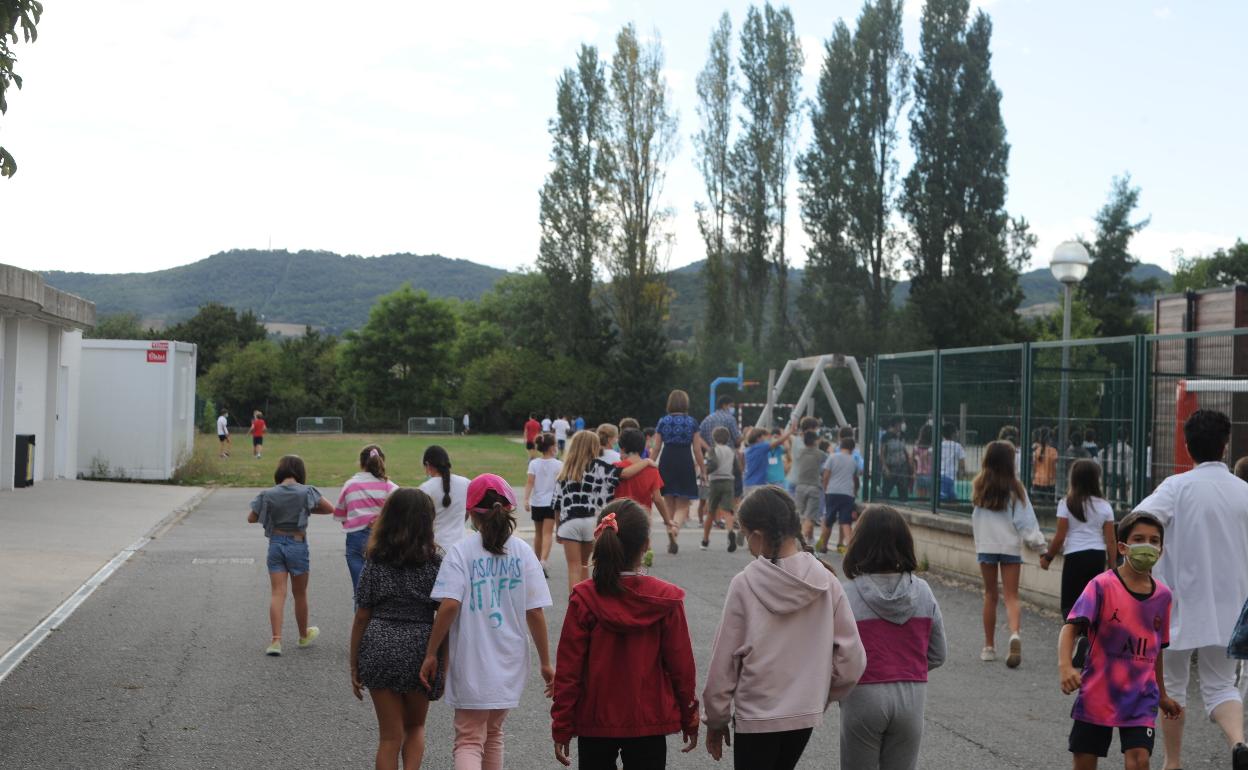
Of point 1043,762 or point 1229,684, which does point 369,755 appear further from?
point 1229,684

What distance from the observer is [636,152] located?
63031mm

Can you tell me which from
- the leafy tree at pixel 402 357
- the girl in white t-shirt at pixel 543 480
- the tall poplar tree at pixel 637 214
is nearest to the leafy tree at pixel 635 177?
the tall poplar tree at pixel 637 214

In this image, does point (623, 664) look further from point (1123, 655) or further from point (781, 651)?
point (1123, 655)

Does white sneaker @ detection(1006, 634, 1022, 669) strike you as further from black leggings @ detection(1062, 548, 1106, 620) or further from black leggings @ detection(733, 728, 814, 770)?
black leggings @ detection(733, 728, 814, 770)

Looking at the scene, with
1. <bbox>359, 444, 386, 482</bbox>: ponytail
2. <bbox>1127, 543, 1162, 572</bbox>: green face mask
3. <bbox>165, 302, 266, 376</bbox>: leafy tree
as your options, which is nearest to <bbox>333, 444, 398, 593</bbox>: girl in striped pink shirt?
<bbox>359, 444, 386, 482</bbox>: ponytail

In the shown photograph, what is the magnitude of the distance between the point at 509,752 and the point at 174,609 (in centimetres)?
581

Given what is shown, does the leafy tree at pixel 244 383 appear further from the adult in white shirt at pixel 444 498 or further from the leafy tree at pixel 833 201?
the adult in white shirt at pixel 444 498

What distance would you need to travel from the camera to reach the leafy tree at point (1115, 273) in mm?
76625

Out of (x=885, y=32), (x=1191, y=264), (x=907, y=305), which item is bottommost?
(x=907, y=305)

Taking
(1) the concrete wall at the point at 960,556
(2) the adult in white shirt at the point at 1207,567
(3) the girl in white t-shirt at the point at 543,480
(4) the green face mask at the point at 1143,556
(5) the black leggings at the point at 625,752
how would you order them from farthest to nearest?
(3) the girl in white t-shirt at the point at 543,480, (1) the concrete wall at the point at 960,556, (2) the adult in white shirt at the point at 1207,567, (4) the green face mask at the point at 1143,556, (5) the black leggings at the point at 625,752

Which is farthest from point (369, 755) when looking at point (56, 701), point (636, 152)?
point (636, 152)

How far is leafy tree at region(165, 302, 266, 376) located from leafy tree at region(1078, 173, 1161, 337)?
197 feet

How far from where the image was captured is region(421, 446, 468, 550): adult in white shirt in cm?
862

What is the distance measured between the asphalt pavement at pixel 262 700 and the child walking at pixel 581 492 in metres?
0.67
